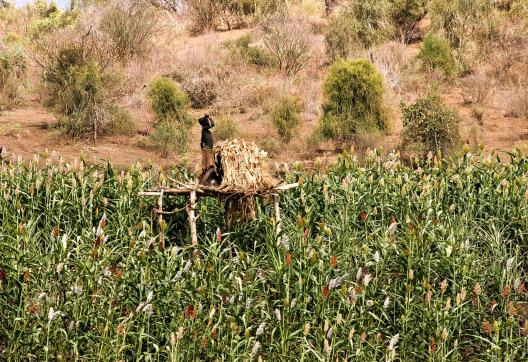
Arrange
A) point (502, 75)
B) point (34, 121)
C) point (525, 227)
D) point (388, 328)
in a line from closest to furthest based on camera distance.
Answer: point (388, 328), point (525, 227), point (34, 121), point (502, 75)

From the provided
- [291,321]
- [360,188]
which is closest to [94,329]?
[291,321]

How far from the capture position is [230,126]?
13.7 metres

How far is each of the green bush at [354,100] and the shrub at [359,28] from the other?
20.8 feet

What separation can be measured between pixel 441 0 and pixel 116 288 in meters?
18.8

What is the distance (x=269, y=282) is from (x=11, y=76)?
13007 millimetres

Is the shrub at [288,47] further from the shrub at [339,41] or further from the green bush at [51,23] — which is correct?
the green bush at [51,23]

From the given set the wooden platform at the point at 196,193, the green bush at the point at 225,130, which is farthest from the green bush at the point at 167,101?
the wooden platform at the point at 196,193

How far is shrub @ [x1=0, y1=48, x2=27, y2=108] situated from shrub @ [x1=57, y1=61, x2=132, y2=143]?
265 centimetres

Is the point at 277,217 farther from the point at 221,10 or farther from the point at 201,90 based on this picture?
the point at 221,10

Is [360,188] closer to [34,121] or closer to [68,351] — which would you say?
[68,351]

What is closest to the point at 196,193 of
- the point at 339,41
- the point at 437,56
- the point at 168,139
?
the point at 168,139

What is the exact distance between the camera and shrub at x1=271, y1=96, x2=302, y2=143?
45.2 ft

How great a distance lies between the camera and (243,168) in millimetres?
5945

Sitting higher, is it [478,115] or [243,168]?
[243,168]
